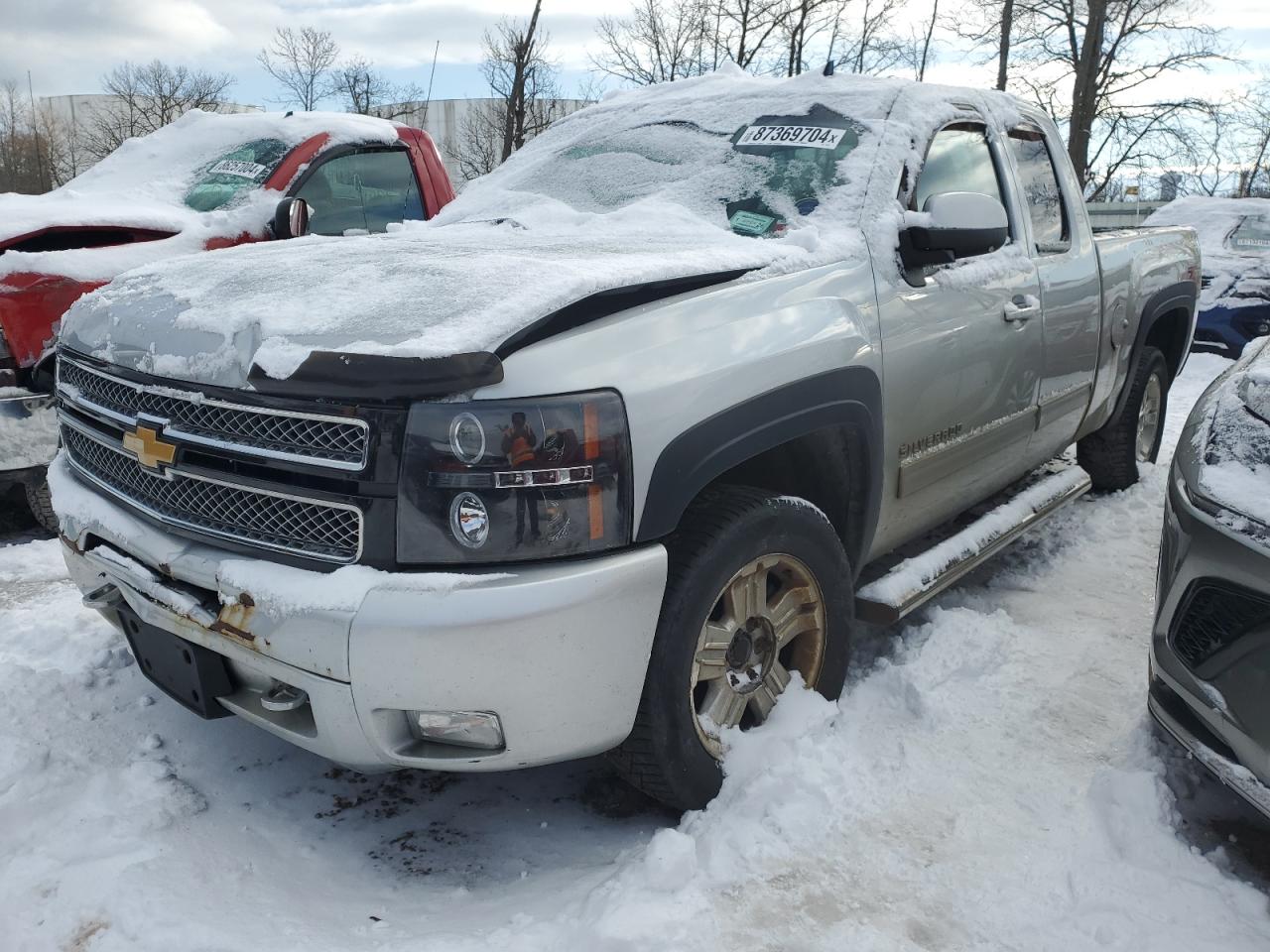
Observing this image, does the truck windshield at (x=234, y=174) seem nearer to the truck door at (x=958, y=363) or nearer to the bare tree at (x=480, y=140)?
the truck door at (x=958, y=363)

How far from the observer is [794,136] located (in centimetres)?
323

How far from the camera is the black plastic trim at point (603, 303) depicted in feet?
6.55

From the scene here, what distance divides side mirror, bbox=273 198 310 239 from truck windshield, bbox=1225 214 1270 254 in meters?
11.0

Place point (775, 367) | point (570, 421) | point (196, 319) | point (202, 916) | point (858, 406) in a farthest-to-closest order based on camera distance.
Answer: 1. point (858, 406)
2. point (775, 367)
3. point (196, 319)
4. point (202, 916)
5. point (570, 421)

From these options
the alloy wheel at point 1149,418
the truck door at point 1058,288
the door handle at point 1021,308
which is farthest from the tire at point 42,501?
the alloy wheel at point 1149,418

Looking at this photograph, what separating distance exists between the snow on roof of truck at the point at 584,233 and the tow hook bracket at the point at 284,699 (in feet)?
2.20

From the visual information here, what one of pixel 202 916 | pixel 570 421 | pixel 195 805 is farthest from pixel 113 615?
pixel 570 421

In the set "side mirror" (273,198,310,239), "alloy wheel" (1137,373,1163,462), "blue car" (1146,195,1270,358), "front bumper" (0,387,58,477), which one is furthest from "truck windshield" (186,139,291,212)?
"blue car" (1146,195,1270,358)

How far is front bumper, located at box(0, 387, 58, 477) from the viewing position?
407 cm

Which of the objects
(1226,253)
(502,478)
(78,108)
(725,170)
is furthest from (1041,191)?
(78,108)

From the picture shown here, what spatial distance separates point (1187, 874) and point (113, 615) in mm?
2643

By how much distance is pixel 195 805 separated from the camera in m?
2.46

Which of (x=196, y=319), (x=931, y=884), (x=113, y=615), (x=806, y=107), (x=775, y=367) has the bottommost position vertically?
(x=931, y=884)

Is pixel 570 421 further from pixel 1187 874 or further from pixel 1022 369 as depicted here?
pixel 1022 369
